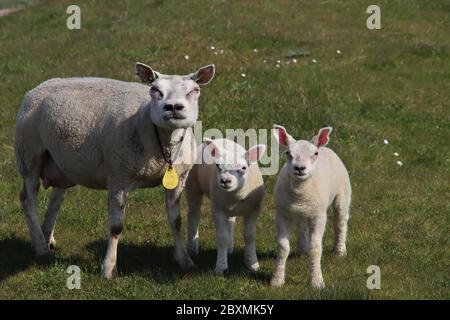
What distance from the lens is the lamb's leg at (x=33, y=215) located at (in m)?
10.7

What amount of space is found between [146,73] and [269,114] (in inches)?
291

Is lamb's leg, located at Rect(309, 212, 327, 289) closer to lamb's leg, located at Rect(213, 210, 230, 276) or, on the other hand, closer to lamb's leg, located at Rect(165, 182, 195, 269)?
lamb's leg, located at Rect(213, 210, 230, 276)

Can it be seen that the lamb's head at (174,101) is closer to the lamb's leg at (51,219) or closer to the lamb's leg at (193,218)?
the lamb's leg at (193,218)

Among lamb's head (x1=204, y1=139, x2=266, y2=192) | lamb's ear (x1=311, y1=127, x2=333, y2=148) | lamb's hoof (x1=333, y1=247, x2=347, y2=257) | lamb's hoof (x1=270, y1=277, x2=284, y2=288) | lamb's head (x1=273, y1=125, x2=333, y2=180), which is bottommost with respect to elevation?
lamb's hoof (x1=333, y1=247, x2=347, y2=257)

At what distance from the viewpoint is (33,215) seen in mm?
10766

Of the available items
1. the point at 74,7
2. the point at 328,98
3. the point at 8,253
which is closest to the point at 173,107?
the point at 8,253

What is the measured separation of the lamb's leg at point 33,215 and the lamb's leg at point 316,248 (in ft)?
12.2

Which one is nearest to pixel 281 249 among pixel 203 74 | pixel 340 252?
pixel 340 252

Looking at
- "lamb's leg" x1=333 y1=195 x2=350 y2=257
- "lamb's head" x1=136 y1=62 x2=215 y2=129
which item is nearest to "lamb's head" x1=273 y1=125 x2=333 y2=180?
"lamb's head" x1=136 y1=62 x2=215 y2=129

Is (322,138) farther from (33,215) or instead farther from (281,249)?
(33,215)

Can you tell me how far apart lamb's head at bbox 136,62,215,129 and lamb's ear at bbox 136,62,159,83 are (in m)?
0.03

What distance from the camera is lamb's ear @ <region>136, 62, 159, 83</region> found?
365 inches

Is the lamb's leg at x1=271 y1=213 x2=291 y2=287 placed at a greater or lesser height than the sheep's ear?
lesser

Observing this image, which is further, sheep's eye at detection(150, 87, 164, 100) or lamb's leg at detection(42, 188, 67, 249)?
lamb's leg at detection(42, 188, 67, 249)
